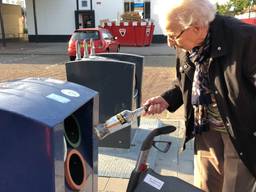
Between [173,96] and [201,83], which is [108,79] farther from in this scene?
[201,83]

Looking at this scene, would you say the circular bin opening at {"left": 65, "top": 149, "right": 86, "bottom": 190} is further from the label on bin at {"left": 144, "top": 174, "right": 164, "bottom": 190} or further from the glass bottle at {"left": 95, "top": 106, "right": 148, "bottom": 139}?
the label on bin at {"left": 144, "top": 174, "right": 164, "bottom": 190}

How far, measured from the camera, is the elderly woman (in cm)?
178

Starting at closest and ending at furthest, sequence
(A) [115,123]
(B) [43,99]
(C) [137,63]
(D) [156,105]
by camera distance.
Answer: (B) [43,99], (A) [115,123], (D) [156,105], (C) [137,63]

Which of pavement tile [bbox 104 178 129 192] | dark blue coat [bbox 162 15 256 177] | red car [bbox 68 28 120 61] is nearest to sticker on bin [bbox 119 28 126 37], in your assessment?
red car [bbox 68 28 120 61]

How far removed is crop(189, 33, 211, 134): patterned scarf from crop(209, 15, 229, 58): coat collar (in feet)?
0.12

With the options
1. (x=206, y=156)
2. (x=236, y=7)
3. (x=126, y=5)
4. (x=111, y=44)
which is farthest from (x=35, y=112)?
(x=236, y=7)

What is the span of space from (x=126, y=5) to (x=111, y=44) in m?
11.6

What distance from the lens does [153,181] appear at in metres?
1.95

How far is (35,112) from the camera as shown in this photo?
4.67 feet

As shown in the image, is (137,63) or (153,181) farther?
(137,63)

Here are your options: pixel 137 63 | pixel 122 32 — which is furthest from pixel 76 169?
pixel 122 32

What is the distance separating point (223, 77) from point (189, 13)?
35 centimetres

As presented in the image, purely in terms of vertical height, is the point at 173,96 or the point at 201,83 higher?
the point at 201,83

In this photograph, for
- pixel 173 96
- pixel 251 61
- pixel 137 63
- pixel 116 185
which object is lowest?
pixel 116 185
